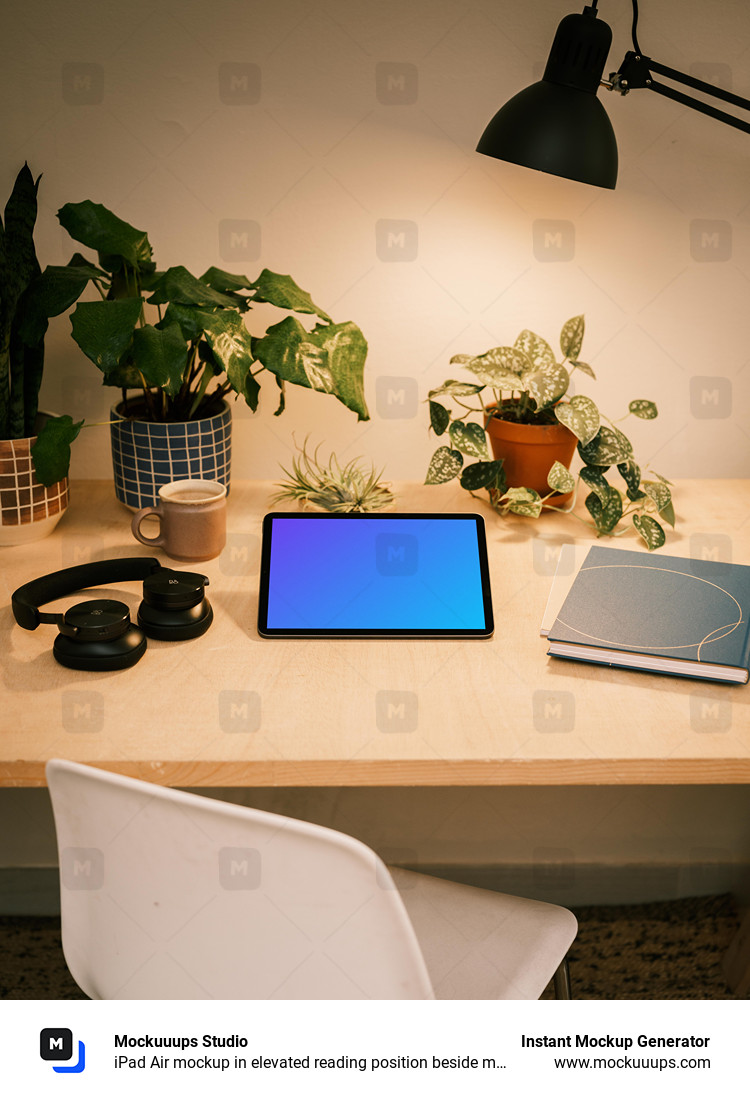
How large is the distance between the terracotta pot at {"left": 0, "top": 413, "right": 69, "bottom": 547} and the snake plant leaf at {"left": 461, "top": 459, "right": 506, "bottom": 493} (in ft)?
1.99

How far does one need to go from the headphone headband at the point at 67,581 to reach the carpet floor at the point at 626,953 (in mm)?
802

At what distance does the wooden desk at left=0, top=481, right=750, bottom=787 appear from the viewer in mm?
850

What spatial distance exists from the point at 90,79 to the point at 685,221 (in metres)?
0.96

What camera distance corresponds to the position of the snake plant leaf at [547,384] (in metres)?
1.27

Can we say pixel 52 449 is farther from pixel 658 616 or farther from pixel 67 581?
pixel 658 616

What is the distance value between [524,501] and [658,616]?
317 mm

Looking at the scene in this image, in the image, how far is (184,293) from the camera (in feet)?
3.65

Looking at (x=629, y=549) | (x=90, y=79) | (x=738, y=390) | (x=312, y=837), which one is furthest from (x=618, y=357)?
(x=312, y=837)

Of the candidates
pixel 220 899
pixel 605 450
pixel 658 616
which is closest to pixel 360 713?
pixel 220 899

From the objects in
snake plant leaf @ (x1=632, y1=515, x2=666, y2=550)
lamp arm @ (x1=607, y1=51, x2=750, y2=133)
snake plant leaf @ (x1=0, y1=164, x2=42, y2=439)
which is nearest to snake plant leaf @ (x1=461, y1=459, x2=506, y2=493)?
snake plant leaf @ (x1=632, y1=515, x2=666, y2=550)
